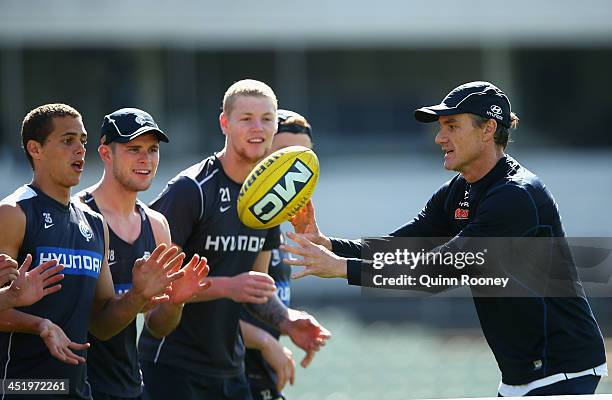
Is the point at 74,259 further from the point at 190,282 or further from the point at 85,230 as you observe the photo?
the point at 190,282

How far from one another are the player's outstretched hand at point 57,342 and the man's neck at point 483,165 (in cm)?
230

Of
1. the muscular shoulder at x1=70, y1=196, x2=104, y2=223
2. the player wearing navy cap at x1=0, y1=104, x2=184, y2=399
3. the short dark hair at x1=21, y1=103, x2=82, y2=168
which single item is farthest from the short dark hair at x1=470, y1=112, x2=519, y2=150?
the short dark hair at x1=21, y1=103, x2=82, y2=168

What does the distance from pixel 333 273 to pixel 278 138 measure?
7.14ft

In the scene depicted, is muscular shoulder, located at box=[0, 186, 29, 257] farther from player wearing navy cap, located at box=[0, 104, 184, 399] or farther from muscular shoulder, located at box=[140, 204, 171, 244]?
muscular shoulder, located at box=[140, 204, 171, 244]

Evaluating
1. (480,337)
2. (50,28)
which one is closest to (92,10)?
(50,28)

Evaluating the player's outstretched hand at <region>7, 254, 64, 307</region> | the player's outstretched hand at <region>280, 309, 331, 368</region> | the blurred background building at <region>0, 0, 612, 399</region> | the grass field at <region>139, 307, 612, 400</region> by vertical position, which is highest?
the blurred background building at <region>0, 0, 612, 399</region>

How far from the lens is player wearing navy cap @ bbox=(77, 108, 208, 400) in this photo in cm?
562

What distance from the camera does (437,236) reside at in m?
6.18

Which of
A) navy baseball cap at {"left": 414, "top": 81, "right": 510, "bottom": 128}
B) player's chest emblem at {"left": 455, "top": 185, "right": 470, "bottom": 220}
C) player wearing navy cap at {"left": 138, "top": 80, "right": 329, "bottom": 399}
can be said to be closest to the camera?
navy baseball cap at {"left": 414, "top": 81, "right": 510, "bottom": 128}

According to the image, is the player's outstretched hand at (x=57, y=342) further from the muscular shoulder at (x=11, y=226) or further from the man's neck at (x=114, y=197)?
the man's neck at (x=114, y=197)

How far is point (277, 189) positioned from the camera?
19.3 ft

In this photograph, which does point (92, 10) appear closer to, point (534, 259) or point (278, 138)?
point (278, 138)

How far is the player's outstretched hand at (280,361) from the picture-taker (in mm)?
7199

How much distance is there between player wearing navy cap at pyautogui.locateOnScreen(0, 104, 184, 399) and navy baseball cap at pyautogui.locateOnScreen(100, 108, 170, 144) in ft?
1.39
